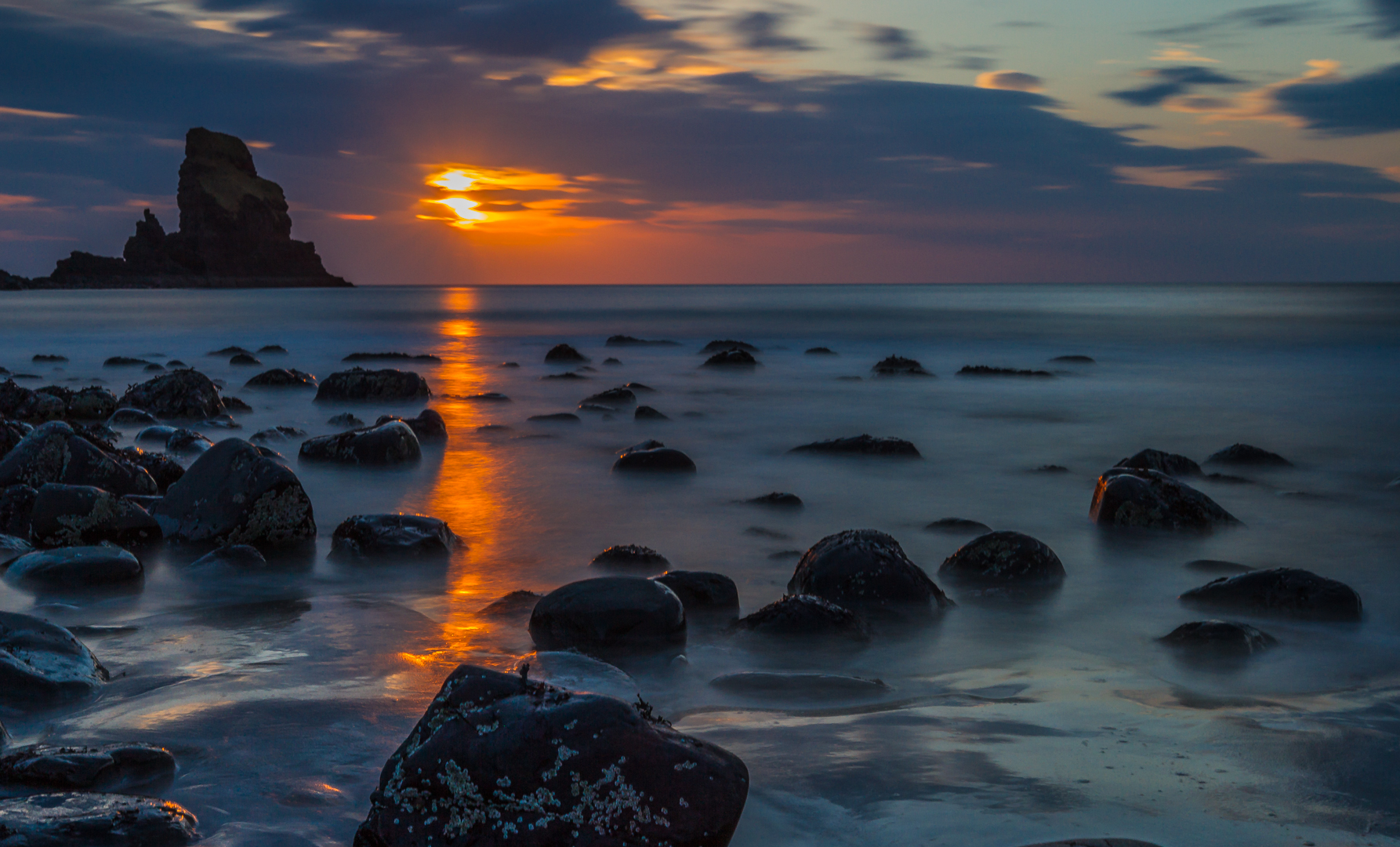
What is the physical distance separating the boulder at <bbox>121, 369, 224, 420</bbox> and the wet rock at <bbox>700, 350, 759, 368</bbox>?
12.8 m

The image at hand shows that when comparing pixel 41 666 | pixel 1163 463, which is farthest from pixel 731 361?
pixel 41 666

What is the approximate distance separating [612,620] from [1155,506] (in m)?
4.35

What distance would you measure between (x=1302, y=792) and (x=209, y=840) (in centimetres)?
316

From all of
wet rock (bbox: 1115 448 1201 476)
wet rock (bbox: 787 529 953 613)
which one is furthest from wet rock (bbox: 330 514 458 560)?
wet rock (bbox: 1115 448 1201 476)

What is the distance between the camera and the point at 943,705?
12.9 ft

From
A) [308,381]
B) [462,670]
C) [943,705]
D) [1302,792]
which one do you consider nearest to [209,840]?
[462,670]

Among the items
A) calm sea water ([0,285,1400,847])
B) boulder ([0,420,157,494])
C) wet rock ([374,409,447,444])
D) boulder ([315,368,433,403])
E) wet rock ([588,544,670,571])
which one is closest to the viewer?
calm sea water ([0,285,1400,847])

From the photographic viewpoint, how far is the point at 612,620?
452 cm

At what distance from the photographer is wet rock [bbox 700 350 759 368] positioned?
945 inches

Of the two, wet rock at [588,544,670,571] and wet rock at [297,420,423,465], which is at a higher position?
wet rock at [297,420,423,465]

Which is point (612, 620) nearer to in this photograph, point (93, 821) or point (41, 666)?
point (41, 666)

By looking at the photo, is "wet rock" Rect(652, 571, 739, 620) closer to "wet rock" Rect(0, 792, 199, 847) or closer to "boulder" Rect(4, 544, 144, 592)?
"wet rock" Rect(0, 792, 199, 847)

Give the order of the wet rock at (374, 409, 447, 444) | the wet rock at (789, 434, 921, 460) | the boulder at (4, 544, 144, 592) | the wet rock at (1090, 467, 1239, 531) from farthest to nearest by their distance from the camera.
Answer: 1. the wet rock at (374, 409, 447, 444)
2. the wet rock at (789, 434, 921, 460)
3. the wet rock at (1090, 467, 1239, 531)
4. the boulder at (4, 544, 144, 592)

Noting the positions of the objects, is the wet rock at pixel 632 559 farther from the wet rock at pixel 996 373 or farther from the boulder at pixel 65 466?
the wet rock at pixel 996 373
